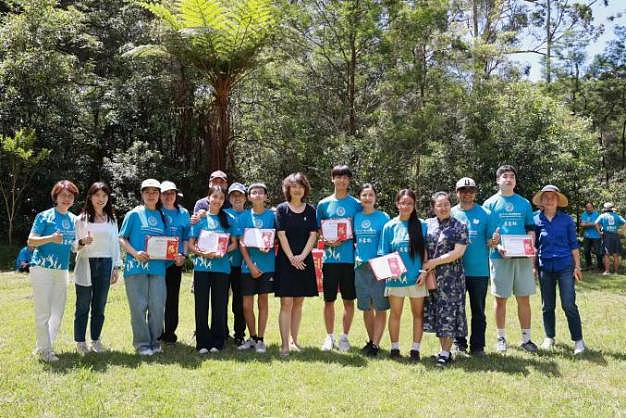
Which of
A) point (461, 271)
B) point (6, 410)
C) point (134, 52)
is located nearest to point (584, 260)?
point (461, 271)

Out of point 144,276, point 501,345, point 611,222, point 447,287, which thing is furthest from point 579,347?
point 611,222

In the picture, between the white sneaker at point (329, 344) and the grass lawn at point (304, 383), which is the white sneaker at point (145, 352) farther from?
the white sneaker at point (329, 344)

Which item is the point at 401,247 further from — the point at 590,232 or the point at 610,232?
the point at 590,232

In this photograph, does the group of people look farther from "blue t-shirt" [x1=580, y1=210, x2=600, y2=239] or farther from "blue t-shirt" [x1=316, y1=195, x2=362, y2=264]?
"blue t-shirt" [x1=580, y1=210, x2=600, y2=239]

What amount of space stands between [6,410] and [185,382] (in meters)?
1.43

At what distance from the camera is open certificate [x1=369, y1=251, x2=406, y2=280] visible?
5566 millimetres

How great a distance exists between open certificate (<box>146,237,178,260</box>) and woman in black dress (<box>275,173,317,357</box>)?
3.89 feet

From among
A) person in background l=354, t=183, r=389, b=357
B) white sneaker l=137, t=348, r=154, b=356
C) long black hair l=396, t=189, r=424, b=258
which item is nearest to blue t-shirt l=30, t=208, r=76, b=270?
white sneaker l=137, t=348, r=154, b=356

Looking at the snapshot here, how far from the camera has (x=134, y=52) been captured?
15.4m

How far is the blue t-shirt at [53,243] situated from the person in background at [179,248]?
1.06 m

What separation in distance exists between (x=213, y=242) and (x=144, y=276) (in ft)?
2.78

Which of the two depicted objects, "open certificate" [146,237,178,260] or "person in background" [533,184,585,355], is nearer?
"open certificate" [146,237,178,260]

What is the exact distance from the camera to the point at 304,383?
488 cm

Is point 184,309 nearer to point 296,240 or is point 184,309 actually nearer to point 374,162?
point 296,240
